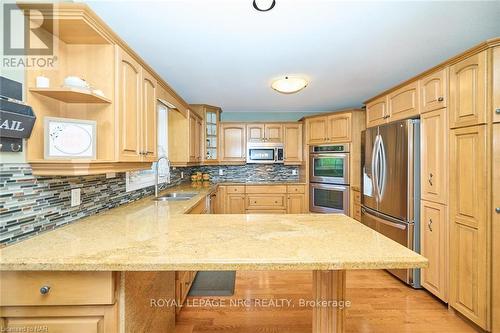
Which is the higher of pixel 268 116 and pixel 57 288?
pixel 268 116

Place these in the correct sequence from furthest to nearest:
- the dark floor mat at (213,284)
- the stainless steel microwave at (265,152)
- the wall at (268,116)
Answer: the wall at (268,116)
the stainless steel microwave at (265,152)
the dark floor mat at (213,284)

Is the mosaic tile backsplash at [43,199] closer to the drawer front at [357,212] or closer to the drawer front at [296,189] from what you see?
the drawer front at [296,189]

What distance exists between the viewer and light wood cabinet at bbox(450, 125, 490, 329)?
168 centimetres

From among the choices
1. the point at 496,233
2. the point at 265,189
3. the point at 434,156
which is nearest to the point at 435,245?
the point at 496,233

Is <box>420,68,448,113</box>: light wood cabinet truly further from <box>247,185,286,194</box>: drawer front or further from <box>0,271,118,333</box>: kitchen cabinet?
<box>0,271,118,333</box>: kitchen cabinet

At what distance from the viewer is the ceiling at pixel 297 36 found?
1.52m

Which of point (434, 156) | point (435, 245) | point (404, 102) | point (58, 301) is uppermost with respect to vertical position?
point (404, 102)

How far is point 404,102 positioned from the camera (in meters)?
2.44

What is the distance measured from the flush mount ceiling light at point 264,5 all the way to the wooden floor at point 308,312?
2.36 m

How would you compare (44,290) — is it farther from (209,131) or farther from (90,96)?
(209,131)

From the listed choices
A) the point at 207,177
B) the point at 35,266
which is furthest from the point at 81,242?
the point at 207,177

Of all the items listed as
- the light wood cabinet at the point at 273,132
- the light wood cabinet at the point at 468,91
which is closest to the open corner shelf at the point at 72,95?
the light wood cabinet at the point at 468,91

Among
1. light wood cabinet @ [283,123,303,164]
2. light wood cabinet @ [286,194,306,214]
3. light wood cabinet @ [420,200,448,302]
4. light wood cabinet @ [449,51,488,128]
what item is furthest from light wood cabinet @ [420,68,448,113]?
light wood cabinet @ [286,194,306,214]

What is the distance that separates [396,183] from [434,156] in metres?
0.46
